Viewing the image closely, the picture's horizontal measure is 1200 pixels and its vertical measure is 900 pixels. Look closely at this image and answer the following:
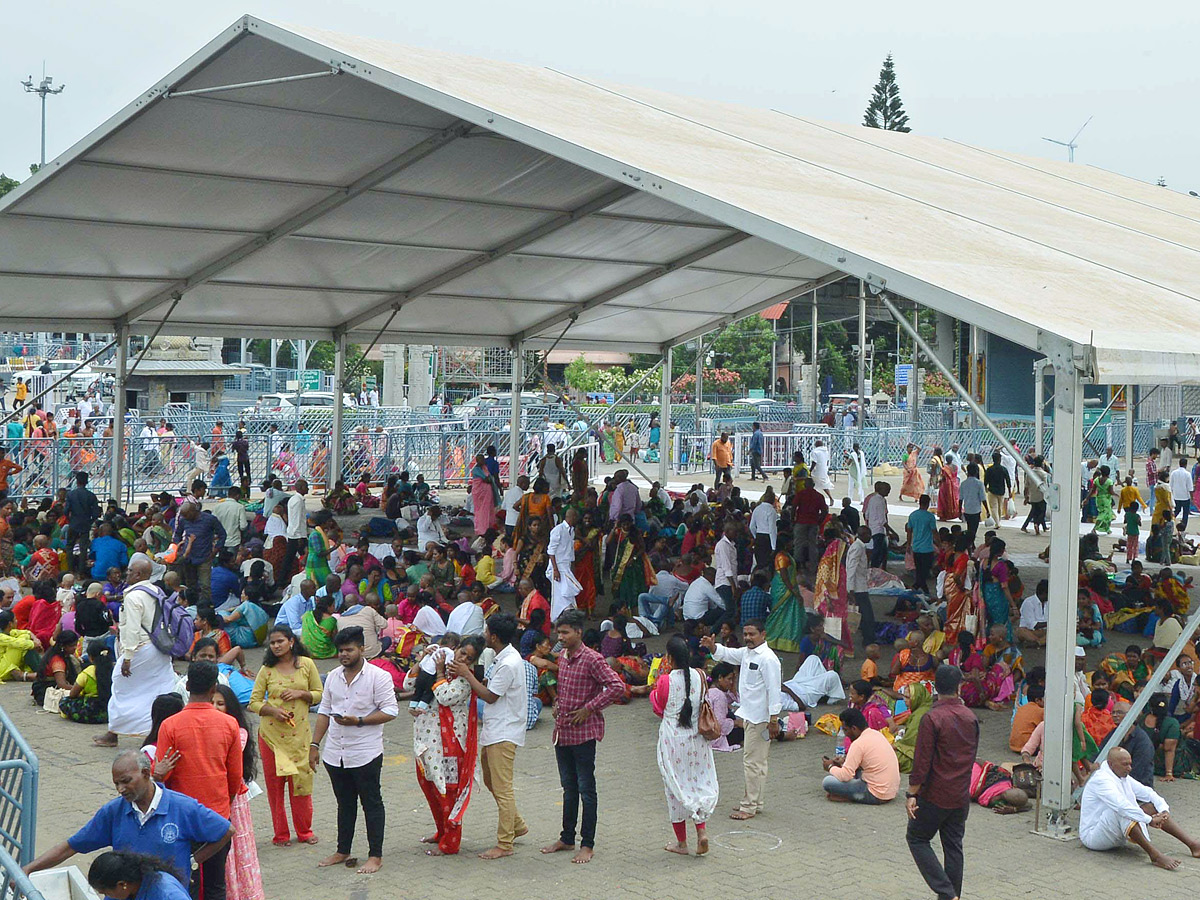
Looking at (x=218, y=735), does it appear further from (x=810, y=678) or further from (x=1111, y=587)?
(x=1111, y=587)

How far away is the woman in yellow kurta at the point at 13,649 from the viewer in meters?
12.0

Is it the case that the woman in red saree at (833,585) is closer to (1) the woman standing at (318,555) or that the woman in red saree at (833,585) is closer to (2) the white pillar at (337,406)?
(1) the woman standing at (318,555)

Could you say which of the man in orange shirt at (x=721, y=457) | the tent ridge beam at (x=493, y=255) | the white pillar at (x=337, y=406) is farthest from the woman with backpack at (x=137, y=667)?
the man in orange shirt at (x=721, y=457)

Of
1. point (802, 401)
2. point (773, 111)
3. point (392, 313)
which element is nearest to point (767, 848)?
point (392, 313)

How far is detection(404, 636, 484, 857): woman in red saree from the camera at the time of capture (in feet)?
24.4

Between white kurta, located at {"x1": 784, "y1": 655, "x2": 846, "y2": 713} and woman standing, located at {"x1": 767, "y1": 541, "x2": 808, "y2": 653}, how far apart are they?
1.66 metres

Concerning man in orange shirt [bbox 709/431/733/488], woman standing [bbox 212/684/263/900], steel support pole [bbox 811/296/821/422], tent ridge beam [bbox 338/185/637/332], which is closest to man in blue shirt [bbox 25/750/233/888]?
woman standing [bbox 212/684/263/900]

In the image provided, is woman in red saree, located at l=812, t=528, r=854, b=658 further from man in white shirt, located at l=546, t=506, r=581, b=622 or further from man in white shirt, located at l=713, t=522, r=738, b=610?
man in white shirt, located at l=546, t=506, r=581, b=622

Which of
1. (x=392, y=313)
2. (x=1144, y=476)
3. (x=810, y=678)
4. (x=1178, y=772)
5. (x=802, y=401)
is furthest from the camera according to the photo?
(x=802, y=401)

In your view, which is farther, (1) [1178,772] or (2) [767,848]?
(1) [1178,772]

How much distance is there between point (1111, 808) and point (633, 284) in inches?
517

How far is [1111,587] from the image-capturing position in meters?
15.1

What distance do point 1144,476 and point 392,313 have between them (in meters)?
21.0

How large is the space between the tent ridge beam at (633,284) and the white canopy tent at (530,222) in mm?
A: 51
